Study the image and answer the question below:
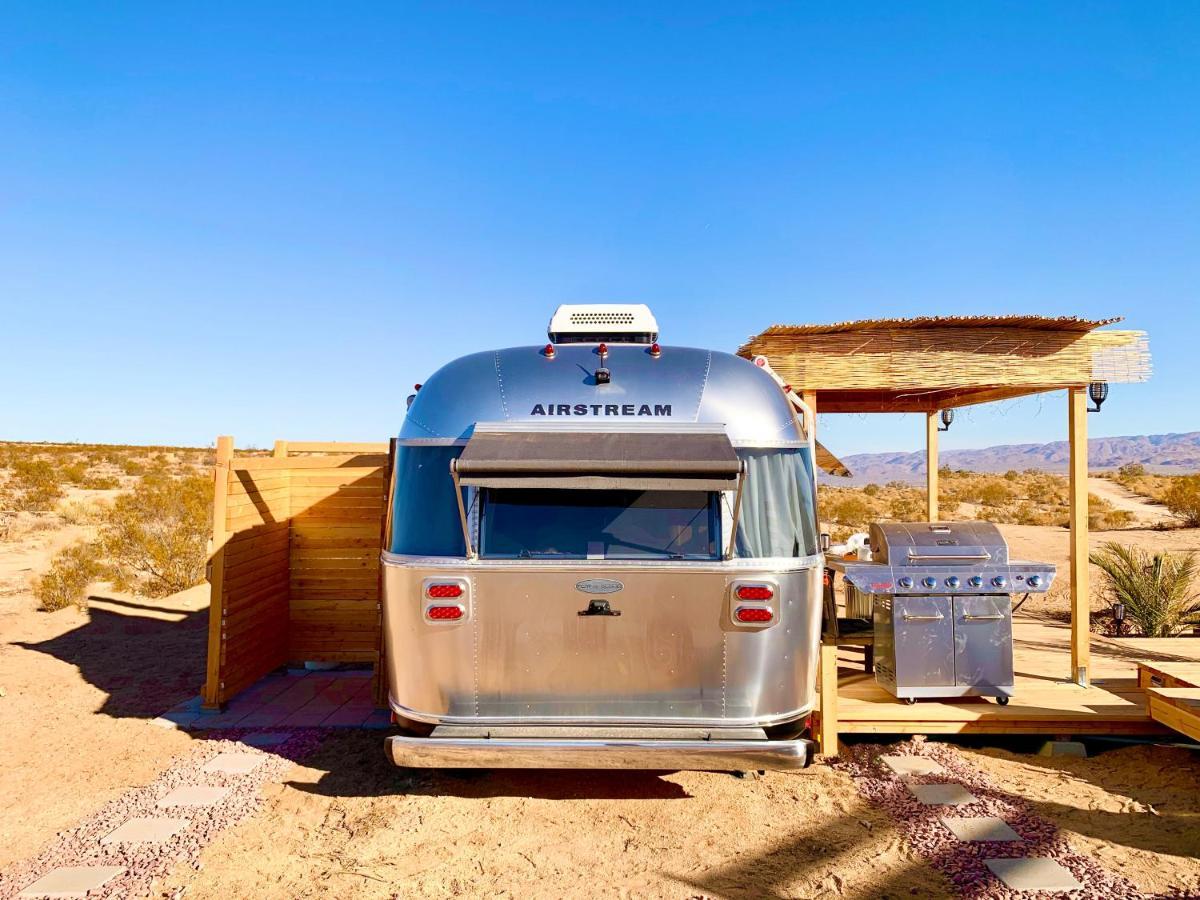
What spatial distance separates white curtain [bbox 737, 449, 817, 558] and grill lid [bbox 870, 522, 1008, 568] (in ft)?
5.34

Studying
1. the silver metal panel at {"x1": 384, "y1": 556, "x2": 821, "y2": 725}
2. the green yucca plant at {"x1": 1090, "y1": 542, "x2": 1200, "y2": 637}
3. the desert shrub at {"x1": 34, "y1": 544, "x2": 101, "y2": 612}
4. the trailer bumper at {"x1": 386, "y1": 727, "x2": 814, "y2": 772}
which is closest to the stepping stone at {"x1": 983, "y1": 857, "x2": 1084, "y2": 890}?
the trailer bumper at {"x1": 386, "y1": 727, "x2": 814, "y2": 772}

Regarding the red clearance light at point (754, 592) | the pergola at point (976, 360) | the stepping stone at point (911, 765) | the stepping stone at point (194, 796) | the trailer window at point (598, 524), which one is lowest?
the stepping stone at point (194, 796)

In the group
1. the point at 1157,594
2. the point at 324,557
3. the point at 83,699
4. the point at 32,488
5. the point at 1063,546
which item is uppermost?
the point at 32,488

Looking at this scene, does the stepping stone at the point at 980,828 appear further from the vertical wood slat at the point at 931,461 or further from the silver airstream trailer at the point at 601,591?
the vertical wood slat at the point at 931,461

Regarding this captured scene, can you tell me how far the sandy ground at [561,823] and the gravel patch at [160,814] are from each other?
0.39ft

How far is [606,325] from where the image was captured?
214 inches

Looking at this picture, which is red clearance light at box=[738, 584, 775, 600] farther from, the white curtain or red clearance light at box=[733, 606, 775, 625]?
the white curtain

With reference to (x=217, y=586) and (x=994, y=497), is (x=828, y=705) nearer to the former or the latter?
(x=217, y=586)

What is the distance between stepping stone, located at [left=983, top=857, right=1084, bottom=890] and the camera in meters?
3.55

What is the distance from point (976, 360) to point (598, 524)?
3.87 meters

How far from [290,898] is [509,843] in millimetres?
1111

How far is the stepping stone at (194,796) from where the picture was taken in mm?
4625

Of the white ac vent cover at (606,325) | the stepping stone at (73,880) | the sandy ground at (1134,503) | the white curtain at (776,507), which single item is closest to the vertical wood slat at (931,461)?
the white ac vent cover at (606,325)

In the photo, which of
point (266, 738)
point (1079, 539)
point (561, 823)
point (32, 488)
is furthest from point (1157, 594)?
point (32, 488)
